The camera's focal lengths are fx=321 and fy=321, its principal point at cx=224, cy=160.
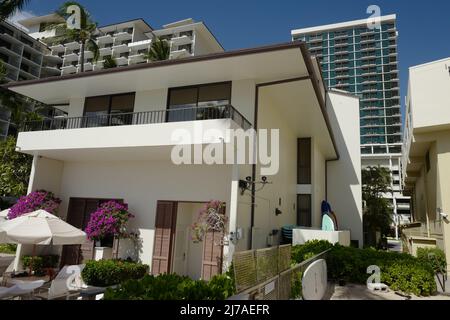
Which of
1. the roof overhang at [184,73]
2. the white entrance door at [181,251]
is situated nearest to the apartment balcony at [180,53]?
the roof overhang at [184,73]

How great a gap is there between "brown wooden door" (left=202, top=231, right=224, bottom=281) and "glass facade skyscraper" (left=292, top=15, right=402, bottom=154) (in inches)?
3492

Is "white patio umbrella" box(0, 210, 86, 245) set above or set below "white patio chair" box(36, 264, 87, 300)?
above

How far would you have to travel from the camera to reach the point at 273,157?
13281 millimetres

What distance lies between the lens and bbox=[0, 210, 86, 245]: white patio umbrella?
8.48 metres

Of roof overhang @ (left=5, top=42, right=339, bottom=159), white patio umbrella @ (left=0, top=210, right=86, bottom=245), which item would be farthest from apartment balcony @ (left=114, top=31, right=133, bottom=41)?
white patio umbrella @ (left=0, top=210, right=86, bottom=245)

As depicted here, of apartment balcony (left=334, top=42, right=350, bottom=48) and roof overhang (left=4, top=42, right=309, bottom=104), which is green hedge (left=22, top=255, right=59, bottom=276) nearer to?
roof overhang (left=4, top=42, right=309, bottom=104)

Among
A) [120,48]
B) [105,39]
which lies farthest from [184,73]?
[105,39]

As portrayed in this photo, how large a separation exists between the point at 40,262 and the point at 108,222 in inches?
157

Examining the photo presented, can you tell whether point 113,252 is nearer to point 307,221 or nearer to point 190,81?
point 190,81

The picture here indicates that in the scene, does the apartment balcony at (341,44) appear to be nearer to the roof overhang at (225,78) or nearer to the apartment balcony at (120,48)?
the apartment balcony at (120,48)

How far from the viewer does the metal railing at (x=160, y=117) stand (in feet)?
35.7

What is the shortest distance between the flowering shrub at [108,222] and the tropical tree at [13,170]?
12.2 m
